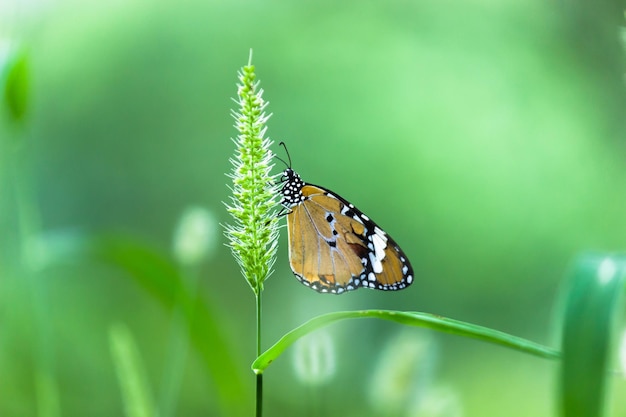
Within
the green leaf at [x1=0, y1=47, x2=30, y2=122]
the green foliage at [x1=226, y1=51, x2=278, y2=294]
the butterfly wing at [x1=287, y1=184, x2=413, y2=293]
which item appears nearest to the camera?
the green foliage at [x1=226, y1=51, x2=278, y2=294]

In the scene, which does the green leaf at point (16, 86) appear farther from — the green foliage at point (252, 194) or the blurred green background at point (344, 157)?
the blurred green background at point (344, 157)

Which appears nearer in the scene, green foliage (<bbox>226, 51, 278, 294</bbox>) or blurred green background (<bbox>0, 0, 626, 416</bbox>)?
green foliage (<bbox>226, 51, 278, 294</bbox>)

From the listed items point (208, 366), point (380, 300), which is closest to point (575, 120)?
point (380, 300)

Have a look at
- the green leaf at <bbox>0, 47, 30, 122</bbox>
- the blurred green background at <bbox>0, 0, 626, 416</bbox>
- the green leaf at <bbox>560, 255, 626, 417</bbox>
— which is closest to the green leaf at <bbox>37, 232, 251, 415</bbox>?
the green leaf at <bbox>0, 47, 30, 122</bbox>

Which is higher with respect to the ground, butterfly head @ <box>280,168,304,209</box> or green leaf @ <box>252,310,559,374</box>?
butterfly head @ <box>280,168,304,209</box>

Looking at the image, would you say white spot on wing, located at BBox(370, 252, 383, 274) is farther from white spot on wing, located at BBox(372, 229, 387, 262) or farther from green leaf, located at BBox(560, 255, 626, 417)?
green leaf, located at BBox(560, 255, 626, 417)

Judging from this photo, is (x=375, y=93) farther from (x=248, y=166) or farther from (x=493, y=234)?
(x=248, y=166)
